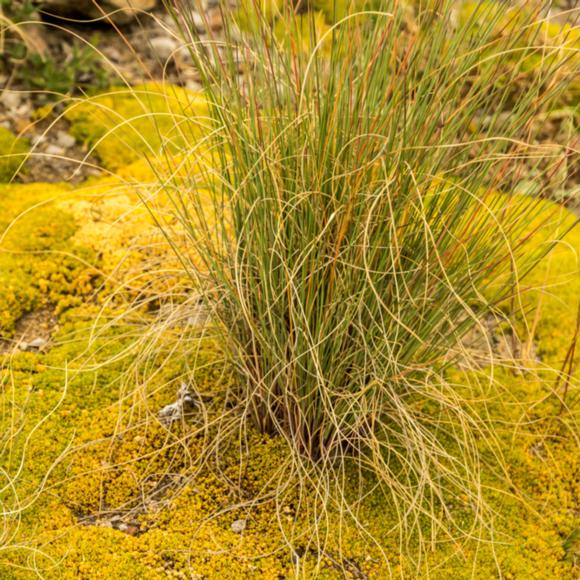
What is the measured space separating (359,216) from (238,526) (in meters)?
1.03

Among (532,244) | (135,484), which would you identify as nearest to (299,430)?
(135,484)

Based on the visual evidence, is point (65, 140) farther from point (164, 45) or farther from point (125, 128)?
point (164, 45)

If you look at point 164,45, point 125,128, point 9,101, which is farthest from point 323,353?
point 164,45

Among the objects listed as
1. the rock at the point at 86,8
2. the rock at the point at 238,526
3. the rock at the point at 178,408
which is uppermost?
the rock at the point at 86,8

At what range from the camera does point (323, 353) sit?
201 centimetres

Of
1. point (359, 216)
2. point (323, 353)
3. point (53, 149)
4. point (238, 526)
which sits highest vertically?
point (359, 216)

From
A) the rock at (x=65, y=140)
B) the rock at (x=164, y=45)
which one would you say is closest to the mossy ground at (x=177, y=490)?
the rock at (x=65, y=140)

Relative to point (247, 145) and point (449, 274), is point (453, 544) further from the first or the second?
point (247, 145)

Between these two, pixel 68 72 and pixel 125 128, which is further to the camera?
pixel 68 72

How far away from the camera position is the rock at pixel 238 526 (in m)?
2.02

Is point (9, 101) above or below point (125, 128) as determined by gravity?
above

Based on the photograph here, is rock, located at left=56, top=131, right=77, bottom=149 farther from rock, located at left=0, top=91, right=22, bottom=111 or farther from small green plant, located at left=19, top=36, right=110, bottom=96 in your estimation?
rock, located at left=0, top=91, right=22, bottom=111

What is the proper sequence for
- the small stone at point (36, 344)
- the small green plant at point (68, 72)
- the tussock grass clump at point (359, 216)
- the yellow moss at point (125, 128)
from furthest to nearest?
1. the small green plant at point (68, 72)
2. the yellow moss at point (125, 128)
3. the small stone at point (36, 344)
4. the tussock grass clump at point (359, 216)

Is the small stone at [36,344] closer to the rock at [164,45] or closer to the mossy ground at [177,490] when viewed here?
the mossy ground at [177,490]
